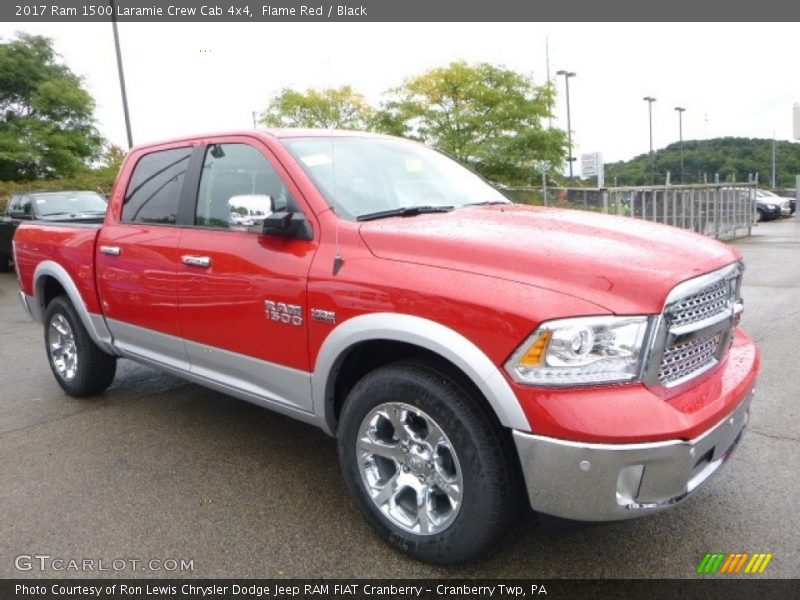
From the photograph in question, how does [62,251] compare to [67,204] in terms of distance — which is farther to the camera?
[67,204]

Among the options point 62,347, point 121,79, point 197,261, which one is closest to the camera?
point 197,261

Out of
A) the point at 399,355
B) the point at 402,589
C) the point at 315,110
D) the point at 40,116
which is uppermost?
the point at 40,116

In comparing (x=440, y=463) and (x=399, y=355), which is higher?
(x=399, y=355)

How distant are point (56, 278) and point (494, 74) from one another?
16122 millimetres

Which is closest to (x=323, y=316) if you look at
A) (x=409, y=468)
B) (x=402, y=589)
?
(x=409, y=468)

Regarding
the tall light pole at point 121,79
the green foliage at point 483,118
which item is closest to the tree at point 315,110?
the green foliage at point 483,118

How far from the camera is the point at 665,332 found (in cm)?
228

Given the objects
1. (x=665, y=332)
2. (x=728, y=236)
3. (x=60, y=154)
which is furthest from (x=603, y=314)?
(x=60, y=154)

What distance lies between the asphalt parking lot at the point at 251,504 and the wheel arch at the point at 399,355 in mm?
515

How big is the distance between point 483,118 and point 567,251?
1675 cm

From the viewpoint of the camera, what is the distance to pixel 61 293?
205 inches

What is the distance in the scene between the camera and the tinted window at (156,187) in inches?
156

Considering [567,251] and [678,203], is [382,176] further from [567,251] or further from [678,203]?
[678,203]

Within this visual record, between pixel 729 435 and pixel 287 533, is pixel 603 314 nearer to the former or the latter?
pixel 729 435
